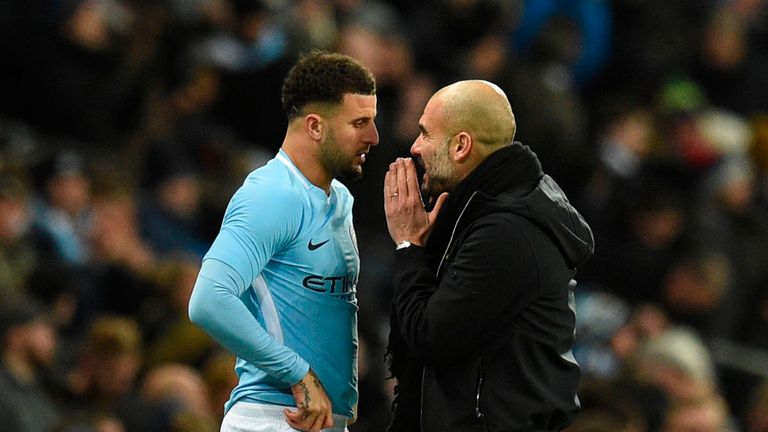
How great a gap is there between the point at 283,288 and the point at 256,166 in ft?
18.3

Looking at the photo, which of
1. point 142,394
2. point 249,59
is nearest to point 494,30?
point 249,59

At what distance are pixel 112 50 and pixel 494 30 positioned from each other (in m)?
2.68

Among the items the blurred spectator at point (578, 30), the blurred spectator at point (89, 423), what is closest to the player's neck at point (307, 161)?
the blurred spectator at point (89, 423)

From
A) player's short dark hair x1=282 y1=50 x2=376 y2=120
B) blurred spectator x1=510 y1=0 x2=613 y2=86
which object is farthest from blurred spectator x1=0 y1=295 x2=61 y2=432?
blurred spectator x1=510 y1=0 x2=613 y2=86

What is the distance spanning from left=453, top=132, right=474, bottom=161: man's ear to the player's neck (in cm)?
43

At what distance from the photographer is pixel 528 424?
4.91m

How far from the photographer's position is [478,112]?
510 centimetres

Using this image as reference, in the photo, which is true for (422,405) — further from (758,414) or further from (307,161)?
(758,414)

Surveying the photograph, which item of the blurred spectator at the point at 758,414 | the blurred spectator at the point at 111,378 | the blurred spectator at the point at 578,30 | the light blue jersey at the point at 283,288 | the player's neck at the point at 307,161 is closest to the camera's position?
the light blue jersey at the point at 283,288

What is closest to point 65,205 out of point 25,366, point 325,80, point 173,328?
point 173,328

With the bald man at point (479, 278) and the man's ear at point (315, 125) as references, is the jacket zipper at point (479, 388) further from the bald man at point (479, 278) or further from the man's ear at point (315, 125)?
the man's ear at point (315, 125)

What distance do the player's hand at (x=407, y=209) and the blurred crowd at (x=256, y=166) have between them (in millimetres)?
2603

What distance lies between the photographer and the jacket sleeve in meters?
4.85

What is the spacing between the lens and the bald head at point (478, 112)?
16.7ft
